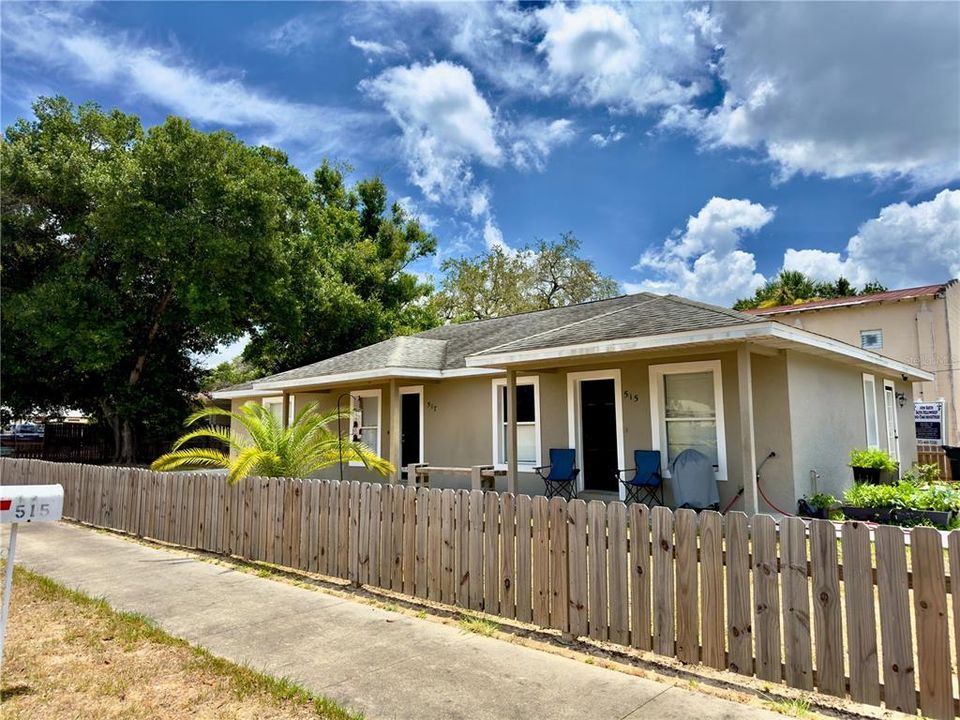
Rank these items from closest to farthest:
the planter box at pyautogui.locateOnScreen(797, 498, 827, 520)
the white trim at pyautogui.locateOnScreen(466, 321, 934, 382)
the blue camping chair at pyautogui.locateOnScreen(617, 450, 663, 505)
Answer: the white trim at pyautogui.locateOnScreen(466, 321, 934, 382), the planter box at pyautogui.locateOnScreen(797, 498, 827, 520), the blue camping chair at pyautogui.locateOnScreen(617, 450, 663, 505)

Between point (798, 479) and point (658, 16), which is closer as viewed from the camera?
point (798, 479)

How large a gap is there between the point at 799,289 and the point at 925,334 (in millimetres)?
16694

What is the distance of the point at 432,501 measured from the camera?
18.5ft

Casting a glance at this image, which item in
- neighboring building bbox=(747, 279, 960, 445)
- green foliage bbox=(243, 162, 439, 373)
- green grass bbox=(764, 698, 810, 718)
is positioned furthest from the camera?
green foliage bbox=(243, 162, 439, 373)

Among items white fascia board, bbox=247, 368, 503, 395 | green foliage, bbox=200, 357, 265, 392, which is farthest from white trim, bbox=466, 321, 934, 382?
green foliage, bbox=200, 357, 265, 392

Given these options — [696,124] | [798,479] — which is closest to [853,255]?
[696,124]

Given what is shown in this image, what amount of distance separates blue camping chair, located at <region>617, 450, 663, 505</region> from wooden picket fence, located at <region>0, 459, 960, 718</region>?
4979mm

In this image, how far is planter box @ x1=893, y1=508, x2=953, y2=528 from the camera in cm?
786

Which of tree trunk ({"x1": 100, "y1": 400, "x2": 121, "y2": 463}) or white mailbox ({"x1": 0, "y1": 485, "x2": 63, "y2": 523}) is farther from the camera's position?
tree trunk ({"x1": 100, "y1": 400, "x2": 121, "y2": 463})

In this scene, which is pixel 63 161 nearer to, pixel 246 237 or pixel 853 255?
pixel 246 237

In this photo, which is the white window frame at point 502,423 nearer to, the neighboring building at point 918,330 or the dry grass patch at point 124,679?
the dry grass patch at point 124,679

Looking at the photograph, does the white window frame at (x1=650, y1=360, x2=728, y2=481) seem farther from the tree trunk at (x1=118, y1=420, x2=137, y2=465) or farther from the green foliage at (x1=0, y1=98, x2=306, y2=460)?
the tree trunk at (x1=118, y1=420, x2=137, y2=465)

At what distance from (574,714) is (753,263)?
140ft

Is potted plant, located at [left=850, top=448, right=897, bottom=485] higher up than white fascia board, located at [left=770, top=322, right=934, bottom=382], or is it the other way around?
white fascia board, located at [left=770, top=322, right=934, bottom=382]
